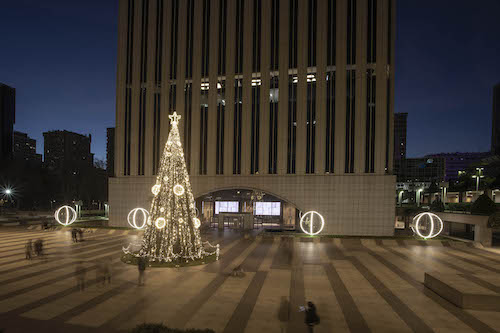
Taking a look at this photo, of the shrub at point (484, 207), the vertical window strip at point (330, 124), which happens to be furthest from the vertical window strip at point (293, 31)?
the shrub at point (484, 207)

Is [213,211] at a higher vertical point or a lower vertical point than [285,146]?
lower

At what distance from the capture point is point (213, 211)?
4325 centimetres

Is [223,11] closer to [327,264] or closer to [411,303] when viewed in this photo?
[327,264]

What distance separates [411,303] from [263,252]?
433 inches

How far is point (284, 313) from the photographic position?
10383 mm

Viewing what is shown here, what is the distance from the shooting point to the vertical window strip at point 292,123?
3123cm

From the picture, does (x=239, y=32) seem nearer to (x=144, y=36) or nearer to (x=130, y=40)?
(x=144, y=36)

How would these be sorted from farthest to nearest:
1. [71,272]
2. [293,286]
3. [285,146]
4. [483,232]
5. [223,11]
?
[223,11], [285,146], [483,232], [71,272], [293,286]

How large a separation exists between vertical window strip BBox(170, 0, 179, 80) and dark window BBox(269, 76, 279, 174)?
12.0 m

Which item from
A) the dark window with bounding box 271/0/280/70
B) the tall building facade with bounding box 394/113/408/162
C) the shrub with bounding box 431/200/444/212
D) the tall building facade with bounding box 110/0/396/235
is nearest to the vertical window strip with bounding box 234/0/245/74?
the tall building facade with bounding box 110/0/396/235

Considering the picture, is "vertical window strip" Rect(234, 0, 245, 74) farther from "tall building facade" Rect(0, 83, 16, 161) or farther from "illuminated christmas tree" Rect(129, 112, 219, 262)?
"tall building facade" Rect(0, 83, 16, 161)

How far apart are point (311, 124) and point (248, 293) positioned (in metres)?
21.7

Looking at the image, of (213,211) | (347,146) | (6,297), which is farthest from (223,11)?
(6,297)

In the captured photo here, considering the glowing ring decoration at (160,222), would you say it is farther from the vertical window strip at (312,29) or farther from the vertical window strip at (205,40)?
the vertical window strip at (312,29)
